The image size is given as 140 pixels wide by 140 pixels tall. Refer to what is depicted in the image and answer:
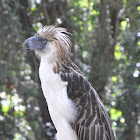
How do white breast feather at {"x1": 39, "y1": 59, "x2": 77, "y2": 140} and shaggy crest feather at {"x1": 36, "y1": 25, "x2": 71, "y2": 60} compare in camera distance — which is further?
shaggy crest feather at {"x1": 36, "y1": 25, "x2": 71, "y2": 60}

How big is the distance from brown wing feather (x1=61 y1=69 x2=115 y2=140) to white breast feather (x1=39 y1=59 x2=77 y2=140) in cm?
7

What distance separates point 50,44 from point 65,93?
1.68ft

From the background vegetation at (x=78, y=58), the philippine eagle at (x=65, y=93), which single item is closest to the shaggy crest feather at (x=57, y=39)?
the philippine eagle at (x=65, y=93)

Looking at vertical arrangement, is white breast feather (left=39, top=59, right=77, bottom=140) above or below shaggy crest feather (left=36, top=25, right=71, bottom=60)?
below

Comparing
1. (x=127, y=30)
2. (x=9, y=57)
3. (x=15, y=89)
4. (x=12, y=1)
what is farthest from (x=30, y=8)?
(x=127, y=30)

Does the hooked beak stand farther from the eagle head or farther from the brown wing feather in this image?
the brown wing feather

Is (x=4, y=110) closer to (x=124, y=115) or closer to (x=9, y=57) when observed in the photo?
(x=9, y=57)

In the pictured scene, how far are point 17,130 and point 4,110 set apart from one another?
41cm

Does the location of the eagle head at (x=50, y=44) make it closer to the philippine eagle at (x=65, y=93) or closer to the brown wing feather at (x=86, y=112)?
the philippine eagle at (x=65, y=93)

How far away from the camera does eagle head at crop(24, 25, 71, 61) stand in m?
3.48

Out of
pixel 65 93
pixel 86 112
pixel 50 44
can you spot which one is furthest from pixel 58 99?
pixel 50 44

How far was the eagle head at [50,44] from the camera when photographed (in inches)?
137

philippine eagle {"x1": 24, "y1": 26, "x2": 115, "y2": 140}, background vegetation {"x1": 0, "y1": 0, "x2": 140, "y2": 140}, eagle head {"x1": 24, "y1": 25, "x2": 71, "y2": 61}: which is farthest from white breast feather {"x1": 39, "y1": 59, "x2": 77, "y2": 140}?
background vegetation {"x1": 0, "y1": 0, "x2": 140, "y2": 140}

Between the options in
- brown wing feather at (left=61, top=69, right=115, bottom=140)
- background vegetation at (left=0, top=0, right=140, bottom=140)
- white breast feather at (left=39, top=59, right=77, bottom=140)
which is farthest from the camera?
background vegetation at (left=0, top=0, right=140, bottom=140)
